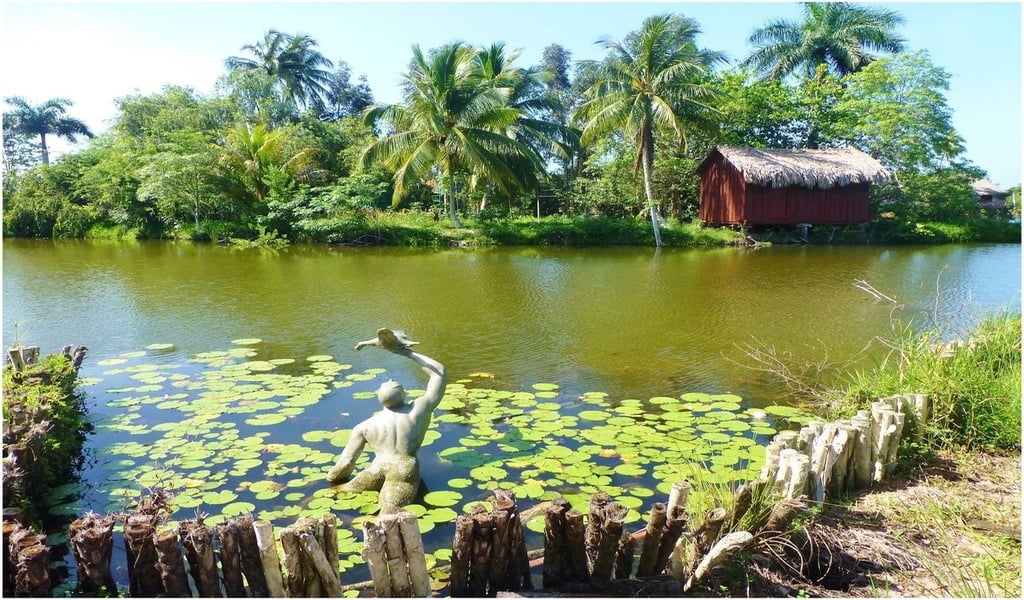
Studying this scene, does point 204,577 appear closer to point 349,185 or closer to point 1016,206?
point 349,185

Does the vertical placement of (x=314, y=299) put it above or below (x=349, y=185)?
below

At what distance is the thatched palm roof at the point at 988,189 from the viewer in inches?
1490

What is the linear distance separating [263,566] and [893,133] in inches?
1186

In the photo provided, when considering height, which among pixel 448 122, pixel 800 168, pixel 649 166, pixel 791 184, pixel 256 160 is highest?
pixel 448 122

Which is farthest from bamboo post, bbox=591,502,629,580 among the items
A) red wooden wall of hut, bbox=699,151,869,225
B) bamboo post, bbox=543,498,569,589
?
red wooden wall of hut, bbox=699,151,869,225

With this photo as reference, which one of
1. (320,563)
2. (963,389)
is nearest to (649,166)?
(963,389)

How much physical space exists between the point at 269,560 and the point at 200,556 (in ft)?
1.03

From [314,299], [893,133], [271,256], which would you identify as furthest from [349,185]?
[893,133]

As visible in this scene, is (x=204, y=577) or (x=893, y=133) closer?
(x=204, y=577)

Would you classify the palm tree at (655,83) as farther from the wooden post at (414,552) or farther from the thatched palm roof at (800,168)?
the wooden post at (414,552)

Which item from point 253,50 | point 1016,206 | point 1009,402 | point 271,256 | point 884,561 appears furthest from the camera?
point 253,50

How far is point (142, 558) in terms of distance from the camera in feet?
9.76

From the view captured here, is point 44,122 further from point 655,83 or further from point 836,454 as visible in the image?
point 836,454

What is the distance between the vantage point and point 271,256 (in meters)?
20.7
